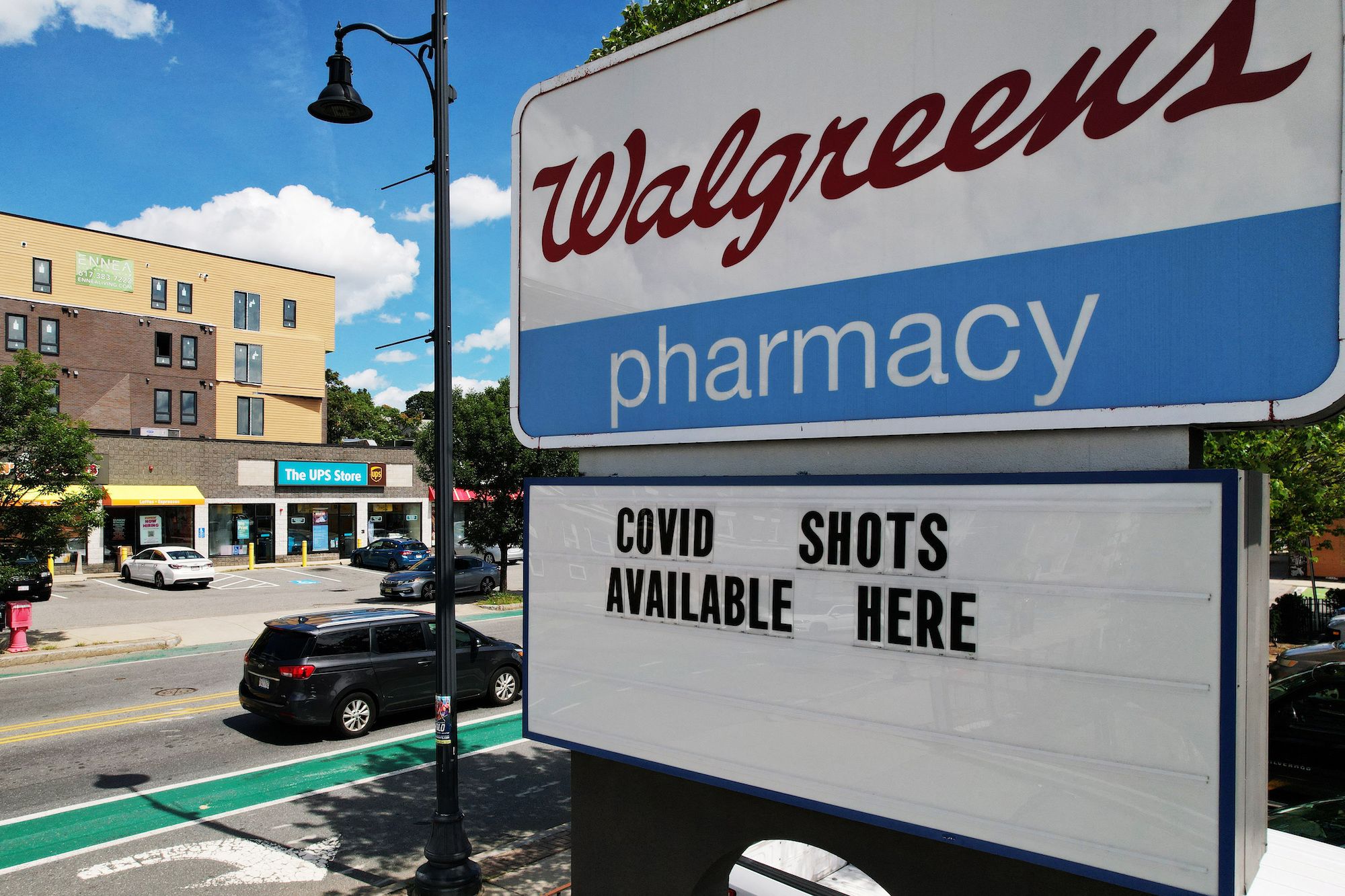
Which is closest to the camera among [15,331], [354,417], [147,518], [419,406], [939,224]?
[939,224]

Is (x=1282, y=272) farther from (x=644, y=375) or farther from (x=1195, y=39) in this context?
(x=644, y=375)

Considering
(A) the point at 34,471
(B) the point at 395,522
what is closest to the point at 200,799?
(A) the point at 34,471

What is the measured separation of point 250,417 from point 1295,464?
→ 45.8 meters

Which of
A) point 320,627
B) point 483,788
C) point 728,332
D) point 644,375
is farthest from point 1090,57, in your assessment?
point 320,627

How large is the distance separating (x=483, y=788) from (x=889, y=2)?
982 cm

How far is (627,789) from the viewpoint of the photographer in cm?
386

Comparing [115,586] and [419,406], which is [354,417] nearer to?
[419,406]

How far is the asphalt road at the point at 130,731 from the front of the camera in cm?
1026

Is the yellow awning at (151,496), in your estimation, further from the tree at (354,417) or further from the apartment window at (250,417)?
the tree at (354,417)

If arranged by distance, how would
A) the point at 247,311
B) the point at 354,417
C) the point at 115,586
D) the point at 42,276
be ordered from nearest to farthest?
the point at 115,586
the point at 42,276
the point at 247,311
the point at 354,417

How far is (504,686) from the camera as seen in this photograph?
46.8 ft

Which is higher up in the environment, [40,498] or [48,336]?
[48,336]

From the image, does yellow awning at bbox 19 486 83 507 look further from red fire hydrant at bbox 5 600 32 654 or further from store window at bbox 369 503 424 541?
store window at bbox 369 503 424 541

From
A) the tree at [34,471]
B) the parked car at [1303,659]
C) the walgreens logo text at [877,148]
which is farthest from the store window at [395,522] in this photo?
the walgreens logo text at [877,148]
